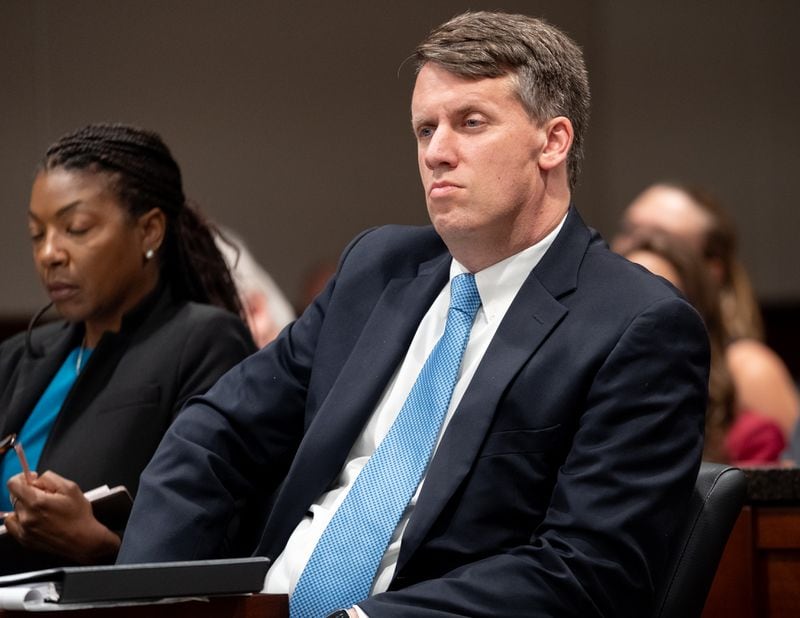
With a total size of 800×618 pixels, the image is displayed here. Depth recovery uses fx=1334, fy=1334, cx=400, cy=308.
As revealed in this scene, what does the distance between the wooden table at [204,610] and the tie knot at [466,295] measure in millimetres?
608

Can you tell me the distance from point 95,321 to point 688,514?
1.43m

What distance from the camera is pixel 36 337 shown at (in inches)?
121

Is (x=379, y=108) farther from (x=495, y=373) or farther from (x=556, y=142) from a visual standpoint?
(x=495, y=373)

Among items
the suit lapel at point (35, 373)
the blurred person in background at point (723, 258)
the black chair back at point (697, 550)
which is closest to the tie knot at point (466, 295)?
the black chair back at point (697, 550)

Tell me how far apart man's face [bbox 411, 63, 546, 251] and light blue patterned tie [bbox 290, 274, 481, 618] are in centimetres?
15

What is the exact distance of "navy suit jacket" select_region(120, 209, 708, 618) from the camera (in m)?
1.95

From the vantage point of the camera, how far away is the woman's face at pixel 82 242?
2.79 meters

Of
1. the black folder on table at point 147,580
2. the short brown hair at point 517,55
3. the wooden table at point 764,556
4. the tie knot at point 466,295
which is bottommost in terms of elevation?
the wooden table at point 764,556

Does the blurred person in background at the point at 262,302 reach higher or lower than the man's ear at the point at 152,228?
lower

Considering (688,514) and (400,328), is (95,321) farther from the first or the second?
(688,514)

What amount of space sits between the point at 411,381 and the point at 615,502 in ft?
1.50

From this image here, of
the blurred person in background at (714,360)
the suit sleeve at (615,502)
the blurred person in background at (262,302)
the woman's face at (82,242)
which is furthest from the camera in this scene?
the blurred person in background at (262,302)

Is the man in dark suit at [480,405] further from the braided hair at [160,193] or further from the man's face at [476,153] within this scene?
the braided hair at [160,193]

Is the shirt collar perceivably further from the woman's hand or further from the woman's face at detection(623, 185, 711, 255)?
the woman's face at detection(623, 185, 711, 255)
